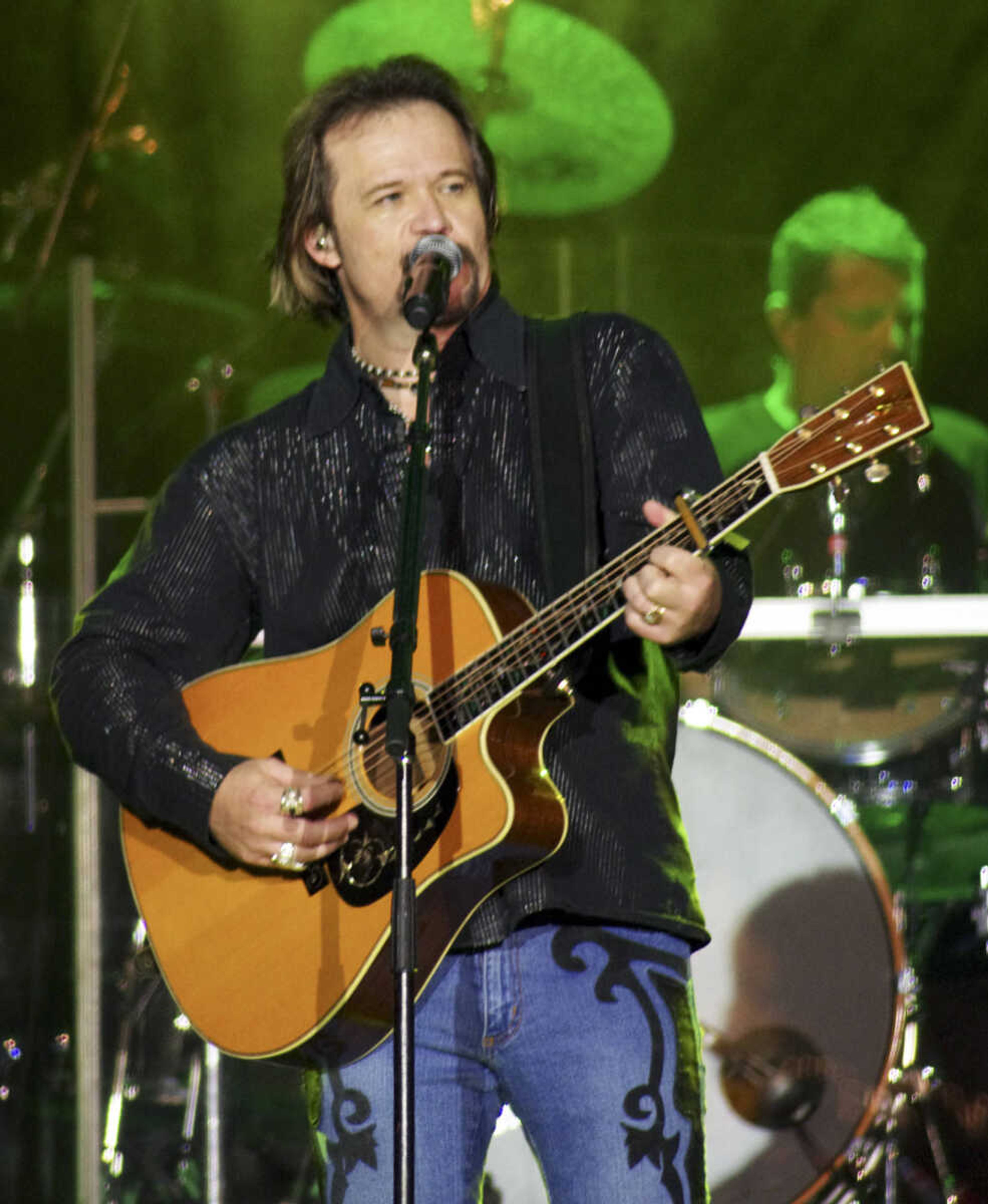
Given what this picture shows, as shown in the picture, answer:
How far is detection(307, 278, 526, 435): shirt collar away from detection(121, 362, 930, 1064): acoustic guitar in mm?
352

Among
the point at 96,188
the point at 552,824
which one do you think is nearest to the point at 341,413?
the point at 552,824

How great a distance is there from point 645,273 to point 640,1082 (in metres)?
2.94

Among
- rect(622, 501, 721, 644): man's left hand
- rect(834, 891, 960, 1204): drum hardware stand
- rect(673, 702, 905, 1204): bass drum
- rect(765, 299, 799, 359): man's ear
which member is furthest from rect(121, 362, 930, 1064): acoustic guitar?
rect(765, 299, 799, 359): man's ear

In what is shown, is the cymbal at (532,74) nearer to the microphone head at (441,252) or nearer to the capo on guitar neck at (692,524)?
the microphone head at (441,252)

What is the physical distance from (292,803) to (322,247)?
1013 mm

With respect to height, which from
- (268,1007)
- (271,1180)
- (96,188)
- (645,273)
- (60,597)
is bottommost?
(271,1180)

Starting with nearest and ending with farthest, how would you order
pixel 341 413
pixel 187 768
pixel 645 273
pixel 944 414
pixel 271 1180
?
pixel 187 768, pixel 341 413, pixel 271 1180, pixel 944 414, pixel 645 273

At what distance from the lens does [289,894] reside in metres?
2.07

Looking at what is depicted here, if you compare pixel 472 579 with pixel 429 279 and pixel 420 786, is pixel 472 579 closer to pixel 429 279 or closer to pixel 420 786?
pixel 420 786

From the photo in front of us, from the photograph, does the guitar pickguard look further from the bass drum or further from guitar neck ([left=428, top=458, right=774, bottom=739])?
the bass drum

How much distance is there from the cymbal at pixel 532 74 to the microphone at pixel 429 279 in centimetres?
232

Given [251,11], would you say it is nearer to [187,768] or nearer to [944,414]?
[944,414]

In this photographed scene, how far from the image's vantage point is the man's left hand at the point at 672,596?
175 centimetres

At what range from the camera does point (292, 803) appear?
1978 mm
